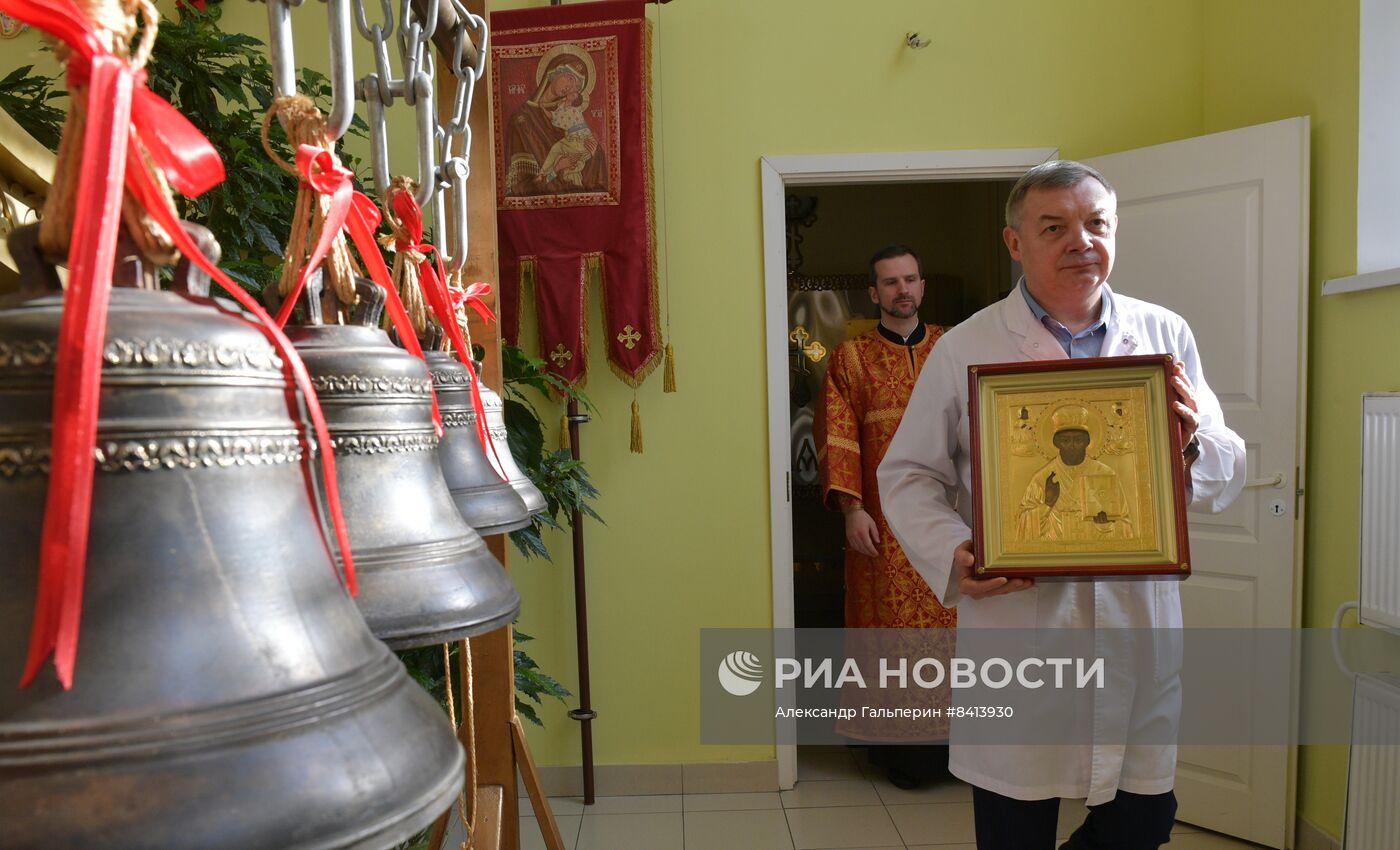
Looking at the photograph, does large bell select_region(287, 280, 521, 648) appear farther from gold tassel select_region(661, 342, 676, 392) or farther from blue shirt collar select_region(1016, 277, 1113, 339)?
gold tassel select_region(661, 342, 676, 392)

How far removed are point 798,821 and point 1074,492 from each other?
78.6 inches

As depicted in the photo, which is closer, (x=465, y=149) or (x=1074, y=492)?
(x=465, y=149)

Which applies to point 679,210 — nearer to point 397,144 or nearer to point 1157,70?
point 397,144

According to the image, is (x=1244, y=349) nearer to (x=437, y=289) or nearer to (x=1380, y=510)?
(x=1380, y=510)

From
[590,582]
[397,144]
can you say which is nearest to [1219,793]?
[590,582]

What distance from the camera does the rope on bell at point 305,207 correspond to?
65 centimetres

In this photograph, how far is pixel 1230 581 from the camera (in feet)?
10.0

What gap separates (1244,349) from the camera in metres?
2.98

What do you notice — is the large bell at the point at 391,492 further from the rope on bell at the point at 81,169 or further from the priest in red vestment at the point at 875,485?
the priest in red vestment at the point at 875,485

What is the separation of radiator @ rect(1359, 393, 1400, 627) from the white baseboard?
6.17 feet

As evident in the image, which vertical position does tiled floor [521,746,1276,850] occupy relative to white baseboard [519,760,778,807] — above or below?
below

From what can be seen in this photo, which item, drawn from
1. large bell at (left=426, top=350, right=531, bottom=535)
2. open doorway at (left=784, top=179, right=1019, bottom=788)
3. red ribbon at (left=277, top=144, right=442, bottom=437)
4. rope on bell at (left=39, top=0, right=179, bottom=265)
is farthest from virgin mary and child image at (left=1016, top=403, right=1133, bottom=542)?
open doorway at (left=784, top=179, right=1019, bottom=788)

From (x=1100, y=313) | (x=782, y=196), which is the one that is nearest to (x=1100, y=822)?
(x=1100, y=313)

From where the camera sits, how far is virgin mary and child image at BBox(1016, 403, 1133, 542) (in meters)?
1.70
